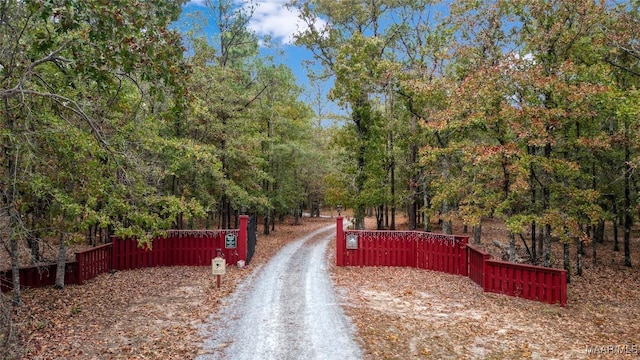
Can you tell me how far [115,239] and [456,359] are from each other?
12.9 m

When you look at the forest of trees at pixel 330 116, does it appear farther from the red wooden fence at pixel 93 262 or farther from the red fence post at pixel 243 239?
the red fence post at pixel 243 239

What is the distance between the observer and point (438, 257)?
15.1 m

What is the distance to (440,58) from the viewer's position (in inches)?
642

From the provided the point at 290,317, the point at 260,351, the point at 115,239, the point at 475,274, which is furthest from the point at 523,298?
the point at 115,239

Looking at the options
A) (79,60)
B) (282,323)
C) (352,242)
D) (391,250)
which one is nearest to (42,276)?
(282,323)

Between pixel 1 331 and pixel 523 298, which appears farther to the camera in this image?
pixel 523 298

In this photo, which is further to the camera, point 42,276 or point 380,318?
point 42,276

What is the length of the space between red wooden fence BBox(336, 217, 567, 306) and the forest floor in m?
0.48

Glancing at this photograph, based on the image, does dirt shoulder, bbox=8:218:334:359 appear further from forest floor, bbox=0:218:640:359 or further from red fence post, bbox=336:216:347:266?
red fence post, bbox=336:216:347:266

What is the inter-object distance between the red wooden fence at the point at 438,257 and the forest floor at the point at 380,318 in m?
0.48

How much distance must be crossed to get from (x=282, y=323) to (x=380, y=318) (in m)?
2.33

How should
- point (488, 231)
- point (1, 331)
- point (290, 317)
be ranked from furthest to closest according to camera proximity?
1. point (488, 231)
2. point (290, 317)
3. point (1, 331)

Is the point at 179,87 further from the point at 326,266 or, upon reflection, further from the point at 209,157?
the point at 326,266

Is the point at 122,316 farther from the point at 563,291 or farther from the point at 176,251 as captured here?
the point at 563,291
